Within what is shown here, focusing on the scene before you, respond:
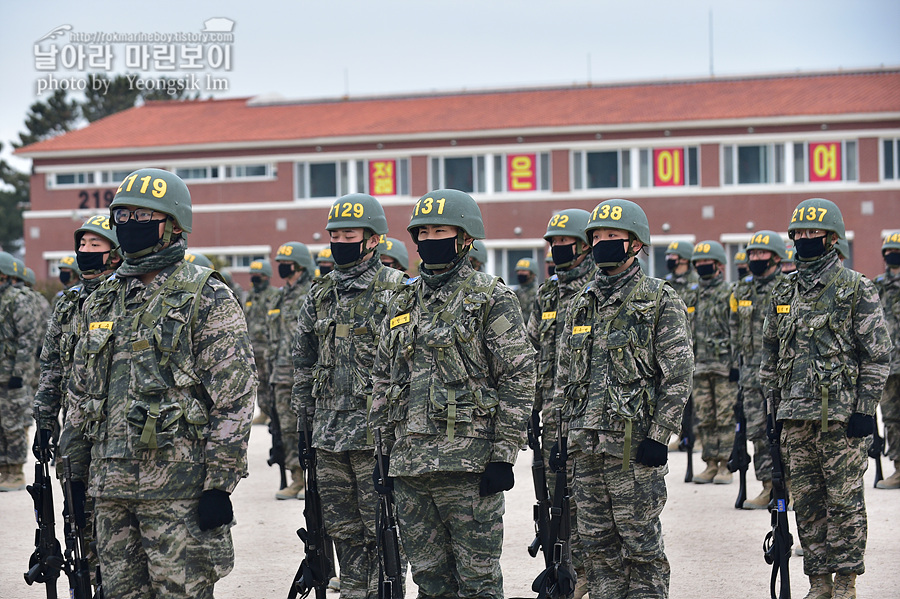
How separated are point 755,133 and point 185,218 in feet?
123

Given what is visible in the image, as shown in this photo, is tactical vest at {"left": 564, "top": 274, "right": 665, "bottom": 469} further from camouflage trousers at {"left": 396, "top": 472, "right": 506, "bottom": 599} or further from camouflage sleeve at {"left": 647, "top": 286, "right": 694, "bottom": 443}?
camouflage trousers at {"left": 396, "top": 472, "right": 506, "bottom": 599}

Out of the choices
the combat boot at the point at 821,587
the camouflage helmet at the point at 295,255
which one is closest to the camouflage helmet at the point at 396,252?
the camouflage helmet at the point at 295,255

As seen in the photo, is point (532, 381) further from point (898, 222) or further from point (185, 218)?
point (898, 222)

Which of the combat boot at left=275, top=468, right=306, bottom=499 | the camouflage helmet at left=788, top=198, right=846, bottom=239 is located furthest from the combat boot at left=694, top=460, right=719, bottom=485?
the camouflage helmet at left=788, top=198, right=846, bottom=239

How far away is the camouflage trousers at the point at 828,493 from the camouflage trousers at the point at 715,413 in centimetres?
528

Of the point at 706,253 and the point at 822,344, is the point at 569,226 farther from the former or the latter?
the point at 706,253

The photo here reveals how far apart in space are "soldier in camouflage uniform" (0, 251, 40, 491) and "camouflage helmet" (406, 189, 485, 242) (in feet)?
26.8

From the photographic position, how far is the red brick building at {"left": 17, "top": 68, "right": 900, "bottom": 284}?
132 ft

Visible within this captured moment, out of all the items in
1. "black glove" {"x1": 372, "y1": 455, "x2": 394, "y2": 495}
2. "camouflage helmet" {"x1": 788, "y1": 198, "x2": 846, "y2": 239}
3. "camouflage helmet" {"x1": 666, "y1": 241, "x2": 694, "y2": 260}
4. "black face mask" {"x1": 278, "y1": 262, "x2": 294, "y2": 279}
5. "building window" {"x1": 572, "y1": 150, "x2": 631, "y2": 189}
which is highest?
"building window" {"x1": 572, "y1": 150, "x2": 631, "y2": 189}

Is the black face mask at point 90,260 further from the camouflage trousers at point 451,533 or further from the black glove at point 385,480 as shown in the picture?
the camouflage trousers at point 451,533

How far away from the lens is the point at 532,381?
238 inches

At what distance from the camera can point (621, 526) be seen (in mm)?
6551

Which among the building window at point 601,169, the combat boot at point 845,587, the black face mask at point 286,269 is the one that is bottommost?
the combat boot at point 845,587

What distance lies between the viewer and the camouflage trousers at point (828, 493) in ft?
24.6
